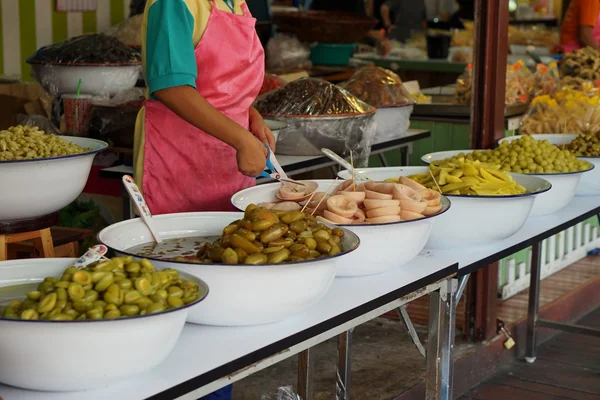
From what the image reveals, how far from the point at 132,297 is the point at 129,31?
354cm

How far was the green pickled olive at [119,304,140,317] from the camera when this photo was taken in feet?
4.56

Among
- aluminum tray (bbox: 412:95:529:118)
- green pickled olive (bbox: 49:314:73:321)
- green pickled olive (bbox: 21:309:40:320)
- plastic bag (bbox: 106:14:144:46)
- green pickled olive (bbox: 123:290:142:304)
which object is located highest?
plastic bag (bbox: 106:14:144:46)

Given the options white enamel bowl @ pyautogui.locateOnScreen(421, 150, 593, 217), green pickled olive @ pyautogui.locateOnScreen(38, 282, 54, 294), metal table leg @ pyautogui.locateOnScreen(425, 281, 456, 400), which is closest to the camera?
green pickled olive @ pyautogui.locateOnScreen(38, 282, 54, 294)

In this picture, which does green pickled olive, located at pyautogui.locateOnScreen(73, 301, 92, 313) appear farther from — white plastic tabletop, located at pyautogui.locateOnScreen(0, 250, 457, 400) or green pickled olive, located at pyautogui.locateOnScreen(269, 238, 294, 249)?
green pickled olive, located at pyautogui.locateOnScreen(269, 238, 294, 249)

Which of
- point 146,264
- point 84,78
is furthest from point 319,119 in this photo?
point 146,264

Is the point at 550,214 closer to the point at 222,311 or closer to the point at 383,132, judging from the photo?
the point at 383,132

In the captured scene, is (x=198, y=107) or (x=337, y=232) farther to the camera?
(x=198, y=107)

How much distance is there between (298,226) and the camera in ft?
Answer: 5.85

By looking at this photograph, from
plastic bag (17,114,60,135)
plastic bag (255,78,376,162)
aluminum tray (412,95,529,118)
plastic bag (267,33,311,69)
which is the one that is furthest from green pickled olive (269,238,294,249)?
plastic bag (267,33,311,69)

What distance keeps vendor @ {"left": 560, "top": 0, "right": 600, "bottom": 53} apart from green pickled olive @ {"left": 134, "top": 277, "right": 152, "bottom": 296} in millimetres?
4483

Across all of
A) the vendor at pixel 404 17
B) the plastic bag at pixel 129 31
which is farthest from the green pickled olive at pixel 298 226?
the vendor at pixel 404 17

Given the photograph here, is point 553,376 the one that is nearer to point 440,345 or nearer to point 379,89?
point 379,89

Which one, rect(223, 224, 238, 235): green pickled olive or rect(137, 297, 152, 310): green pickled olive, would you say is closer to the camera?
rect(137, 297, 152, 310): green pickled olive

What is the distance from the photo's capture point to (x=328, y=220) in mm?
1967
